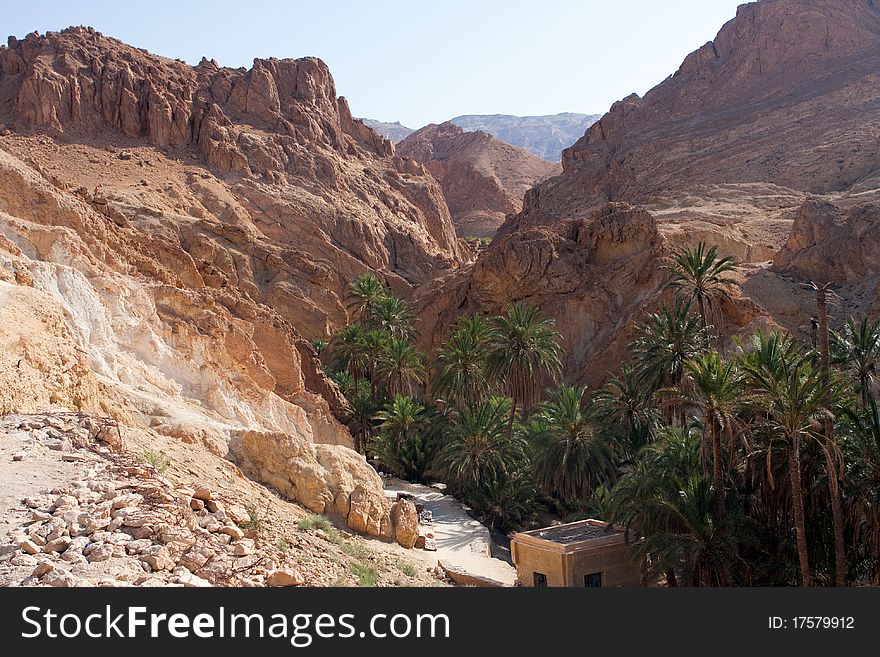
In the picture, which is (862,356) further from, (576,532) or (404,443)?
(404,443)

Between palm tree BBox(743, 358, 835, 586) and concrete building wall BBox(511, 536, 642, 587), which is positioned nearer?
palm tree BBox(743, 358, 835, 586)

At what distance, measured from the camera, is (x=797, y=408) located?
1616 centimetres

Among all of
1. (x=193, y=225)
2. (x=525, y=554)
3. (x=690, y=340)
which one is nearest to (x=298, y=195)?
(x=193, y=225)

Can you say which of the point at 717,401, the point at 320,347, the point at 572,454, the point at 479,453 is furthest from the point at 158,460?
the point at 320,347

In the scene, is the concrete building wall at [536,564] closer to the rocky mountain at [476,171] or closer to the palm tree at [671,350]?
the palm tree at [671,350]

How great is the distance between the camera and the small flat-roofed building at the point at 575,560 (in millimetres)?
20469

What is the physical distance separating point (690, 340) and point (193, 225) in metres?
35.6

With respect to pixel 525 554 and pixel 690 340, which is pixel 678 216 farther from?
pixel 525 554

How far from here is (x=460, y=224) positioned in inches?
4488

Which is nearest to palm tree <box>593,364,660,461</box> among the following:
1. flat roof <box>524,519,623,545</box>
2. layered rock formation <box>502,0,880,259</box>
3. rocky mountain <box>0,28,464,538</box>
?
flat roof <box>524,519,623,545</box>

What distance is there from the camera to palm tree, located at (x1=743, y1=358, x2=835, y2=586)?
16.1 meters

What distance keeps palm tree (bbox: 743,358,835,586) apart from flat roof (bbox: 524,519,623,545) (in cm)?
562

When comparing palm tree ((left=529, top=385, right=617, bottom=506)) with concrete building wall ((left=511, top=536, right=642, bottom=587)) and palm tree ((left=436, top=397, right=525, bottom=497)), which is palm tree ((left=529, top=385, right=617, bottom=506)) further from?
concrete building wall ((left=511, top=536, right=642, bottom=587))

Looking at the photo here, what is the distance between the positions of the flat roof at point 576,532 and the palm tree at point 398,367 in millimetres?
16425
